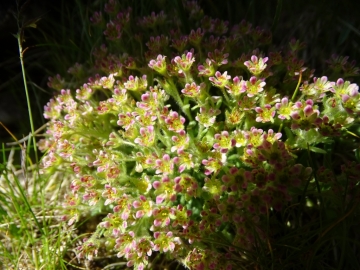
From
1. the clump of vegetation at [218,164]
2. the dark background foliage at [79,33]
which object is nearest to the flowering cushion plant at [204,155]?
the clump of vegetation at [218,164]

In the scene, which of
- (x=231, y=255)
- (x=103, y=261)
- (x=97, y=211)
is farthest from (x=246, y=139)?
(x=103, y=261)

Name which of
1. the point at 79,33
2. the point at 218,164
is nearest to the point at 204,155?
the point at 218,164

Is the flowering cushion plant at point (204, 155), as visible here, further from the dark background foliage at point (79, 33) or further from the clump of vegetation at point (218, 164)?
the dark background foliage at point (79, 33)

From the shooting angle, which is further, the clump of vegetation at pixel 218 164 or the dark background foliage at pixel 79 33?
the dark background foliage at pixel 79 33

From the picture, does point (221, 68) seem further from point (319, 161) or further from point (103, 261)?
point (103, 261)

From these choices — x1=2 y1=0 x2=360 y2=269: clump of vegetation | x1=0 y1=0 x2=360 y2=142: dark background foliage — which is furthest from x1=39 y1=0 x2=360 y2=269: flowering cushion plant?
x1=0 y1=0 x2=360 y2=142: dark background foliage

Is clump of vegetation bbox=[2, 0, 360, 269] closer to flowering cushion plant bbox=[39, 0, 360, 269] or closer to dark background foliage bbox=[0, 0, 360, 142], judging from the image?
flowering cushion plant bbox=[39, 0, 360, 269]
